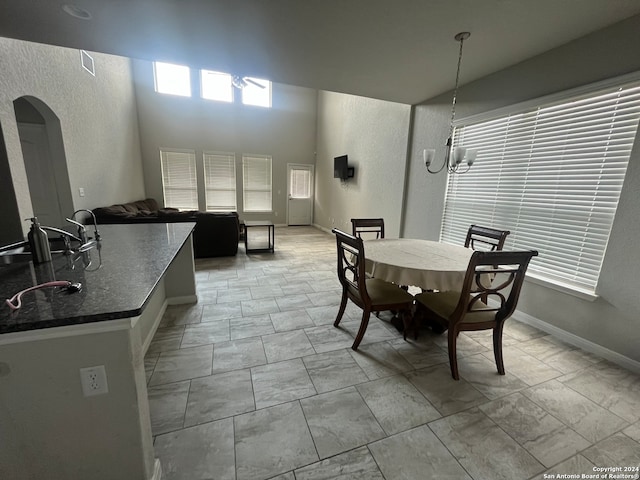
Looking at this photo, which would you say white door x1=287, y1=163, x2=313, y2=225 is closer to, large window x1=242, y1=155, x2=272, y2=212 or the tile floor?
large window x1=242, y1=155, x2=272, y2=212

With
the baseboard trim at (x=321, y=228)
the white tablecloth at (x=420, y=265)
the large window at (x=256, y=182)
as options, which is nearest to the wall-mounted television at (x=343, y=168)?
the baseboard trim at (x=321, y=228)

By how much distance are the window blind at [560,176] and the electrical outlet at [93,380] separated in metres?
3.35

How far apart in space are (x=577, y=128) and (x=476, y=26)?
126 cm

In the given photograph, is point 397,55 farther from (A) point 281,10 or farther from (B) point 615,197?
(B) point 615,197

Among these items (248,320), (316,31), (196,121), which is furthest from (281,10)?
(196,121)

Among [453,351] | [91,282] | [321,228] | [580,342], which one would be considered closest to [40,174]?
[91,282]

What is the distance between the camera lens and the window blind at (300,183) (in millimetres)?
8250

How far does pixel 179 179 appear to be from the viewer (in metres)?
7.25

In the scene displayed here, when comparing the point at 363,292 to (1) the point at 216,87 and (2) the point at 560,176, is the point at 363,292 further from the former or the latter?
(1) the point at 216,87

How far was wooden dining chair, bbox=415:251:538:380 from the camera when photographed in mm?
1577

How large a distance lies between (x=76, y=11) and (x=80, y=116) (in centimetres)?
254

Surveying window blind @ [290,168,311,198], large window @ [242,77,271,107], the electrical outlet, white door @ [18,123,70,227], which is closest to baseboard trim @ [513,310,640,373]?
the electrical outlet

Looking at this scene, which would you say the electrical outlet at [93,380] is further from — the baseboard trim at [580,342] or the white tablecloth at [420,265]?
the baseboard trim at [580,342]

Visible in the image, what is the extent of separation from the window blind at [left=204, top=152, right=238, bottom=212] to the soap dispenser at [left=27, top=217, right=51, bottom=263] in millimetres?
6478
